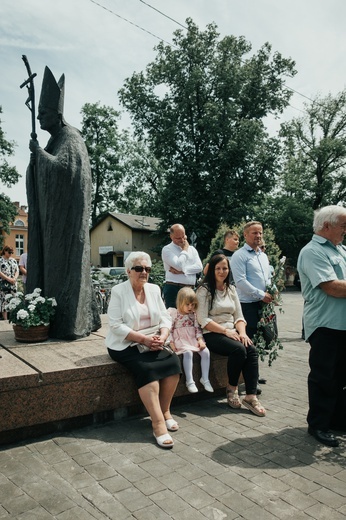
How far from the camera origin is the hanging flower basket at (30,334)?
479cm

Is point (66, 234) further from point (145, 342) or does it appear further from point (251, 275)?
point (251, 275)

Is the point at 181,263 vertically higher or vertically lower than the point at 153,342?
higher

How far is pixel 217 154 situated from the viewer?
27.7 m

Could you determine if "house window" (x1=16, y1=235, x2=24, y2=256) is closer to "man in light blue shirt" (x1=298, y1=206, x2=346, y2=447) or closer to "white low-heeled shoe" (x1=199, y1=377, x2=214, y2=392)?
"white low-heeled shoe" (x1=199, y1=377, x2=214, y2=392)

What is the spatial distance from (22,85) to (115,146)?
38247mm

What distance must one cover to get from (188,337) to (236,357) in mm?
533

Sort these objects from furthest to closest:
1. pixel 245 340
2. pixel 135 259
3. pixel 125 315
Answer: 1. pixel 245 340
2. pixel 135 259
3. pixel 125 315

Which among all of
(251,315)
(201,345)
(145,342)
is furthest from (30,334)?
(251,315)

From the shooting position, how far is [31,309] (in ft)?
15.5

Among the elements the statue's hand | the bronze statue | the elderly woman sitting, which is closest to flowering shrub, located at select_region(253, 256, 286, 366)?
the elderly woman sitting

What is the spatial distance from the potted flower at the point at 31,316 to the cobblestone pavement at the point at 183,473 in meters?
1.30

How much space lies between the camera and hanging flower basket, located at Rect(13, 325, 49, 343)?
4.79 metres

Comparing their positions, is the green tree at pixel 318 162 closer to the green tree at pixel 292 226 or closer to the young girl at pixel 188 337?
the green tree at pixel 292 226

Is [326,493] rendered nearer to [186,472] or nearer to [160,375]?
[186,472]
